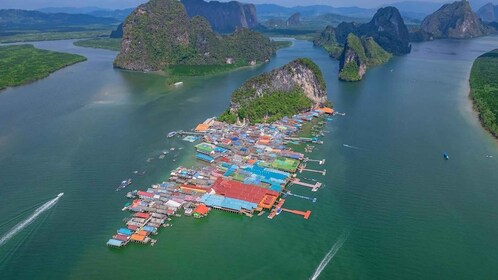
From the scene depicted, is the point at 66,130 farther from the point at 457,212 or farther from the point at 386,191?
the point at 457,212

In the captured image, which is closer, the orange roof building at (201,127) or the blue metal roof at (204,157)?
the blue metal roof at (204,157)

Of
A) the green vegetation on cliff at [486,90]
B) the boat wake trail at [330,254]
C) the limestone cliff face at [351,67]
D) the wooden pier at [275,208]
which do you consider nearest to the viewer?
the boat wake trail at [330,254]

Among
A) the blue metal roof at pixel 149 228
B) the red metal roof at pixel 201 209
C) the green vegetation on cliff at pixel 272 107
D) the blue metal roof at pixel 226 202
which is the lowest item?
the blue metal roof at pixel 149 228

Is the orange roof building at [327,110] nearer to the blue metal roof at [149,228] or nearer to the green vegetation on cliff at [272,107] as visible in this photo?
the green vegetation on cliff at [272,107]

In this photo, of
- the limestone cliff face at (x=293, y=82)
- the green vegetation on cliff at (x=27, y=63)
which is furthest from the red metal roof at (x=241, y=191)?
the green vegetation on cliff at (x=27, y=63)

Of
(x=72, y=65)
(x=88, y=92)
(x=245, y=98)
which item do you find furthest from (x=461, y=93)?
(x=72, y=65)

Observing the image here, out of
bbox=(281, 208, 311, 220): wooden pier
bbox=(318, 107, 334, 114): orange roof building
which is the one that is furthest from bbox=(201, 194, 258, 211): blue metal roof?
bbox=(318, 107, 334, 114): orange roof building

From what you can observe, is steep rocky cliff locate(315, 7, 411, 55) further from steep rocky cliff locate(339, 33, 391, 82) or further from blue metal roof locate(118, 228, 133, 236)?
blue metal roof locate(118, 228, 133, 236)
